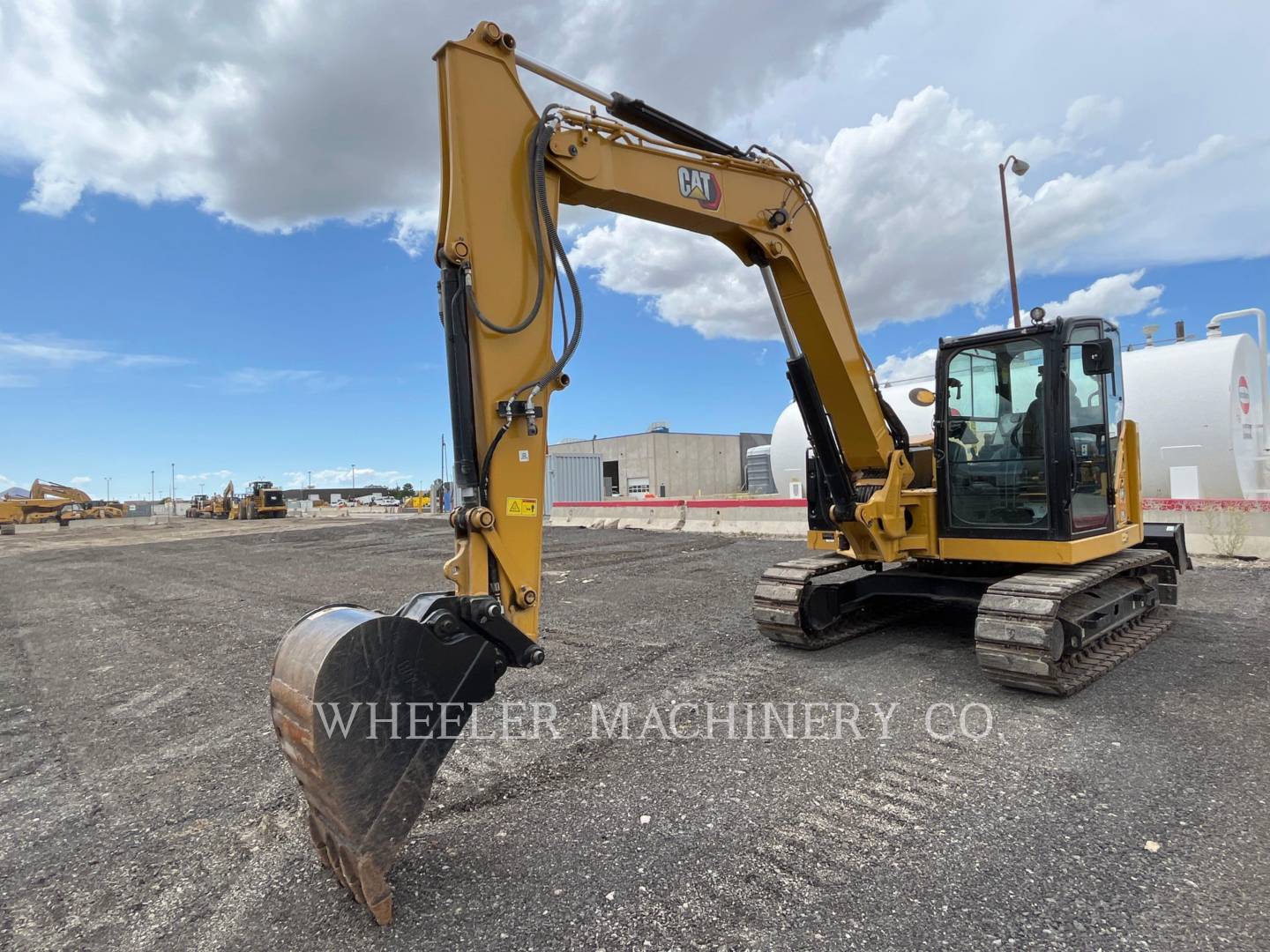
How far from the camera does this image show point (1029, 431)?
5379mm

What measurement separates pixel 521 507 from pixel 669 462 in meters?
44.7

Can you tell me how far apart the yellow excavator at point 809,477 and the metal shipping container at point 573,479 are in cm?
2052

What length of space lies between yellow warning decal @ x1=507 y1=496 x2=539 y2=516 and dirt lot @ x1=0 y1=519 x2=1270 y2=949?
1.40 metres

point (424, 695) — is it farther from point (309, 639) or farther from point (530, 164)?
point (530, 164)

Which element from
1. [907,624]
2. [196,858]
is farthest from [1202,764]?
[196,858]

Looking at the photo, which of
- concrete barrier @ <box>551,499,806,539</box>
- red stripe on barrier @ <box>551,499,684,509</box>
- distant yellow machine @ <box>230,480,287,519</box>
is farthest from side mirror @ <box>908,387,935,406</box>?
distant yellow machine @ <box>230,480,287,519</box>

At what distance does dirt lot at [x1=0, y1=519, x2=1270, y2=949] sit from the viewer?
8.22ft

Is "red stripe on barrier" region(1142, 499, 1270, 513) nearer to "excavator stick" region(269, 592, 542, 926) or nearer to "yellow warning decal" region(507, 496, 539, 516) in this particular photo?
"yellow warning decal" region(507, 496, 539, 516)

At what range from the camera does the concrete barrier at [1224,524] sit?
993 cm

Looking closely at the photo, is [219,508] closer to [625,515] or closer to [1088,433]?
[625,515]

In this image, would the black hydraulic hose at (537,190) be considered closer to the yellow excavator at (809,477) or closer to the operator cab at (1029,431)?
the yellow excavator at (809,477)

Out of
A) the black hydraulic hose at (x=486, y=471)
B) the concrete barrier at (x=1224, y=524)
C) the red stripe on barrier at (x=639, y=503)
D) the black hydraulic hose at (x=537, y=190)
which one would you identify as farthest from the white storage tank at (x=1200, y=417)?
the black hydraulic hose at (x=486, y=471)

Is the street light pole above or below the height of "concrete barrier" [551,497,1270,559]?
above

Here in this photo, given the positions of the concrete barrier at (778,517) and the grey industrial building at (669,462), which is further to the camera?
the grey industrial building at (669,462)
